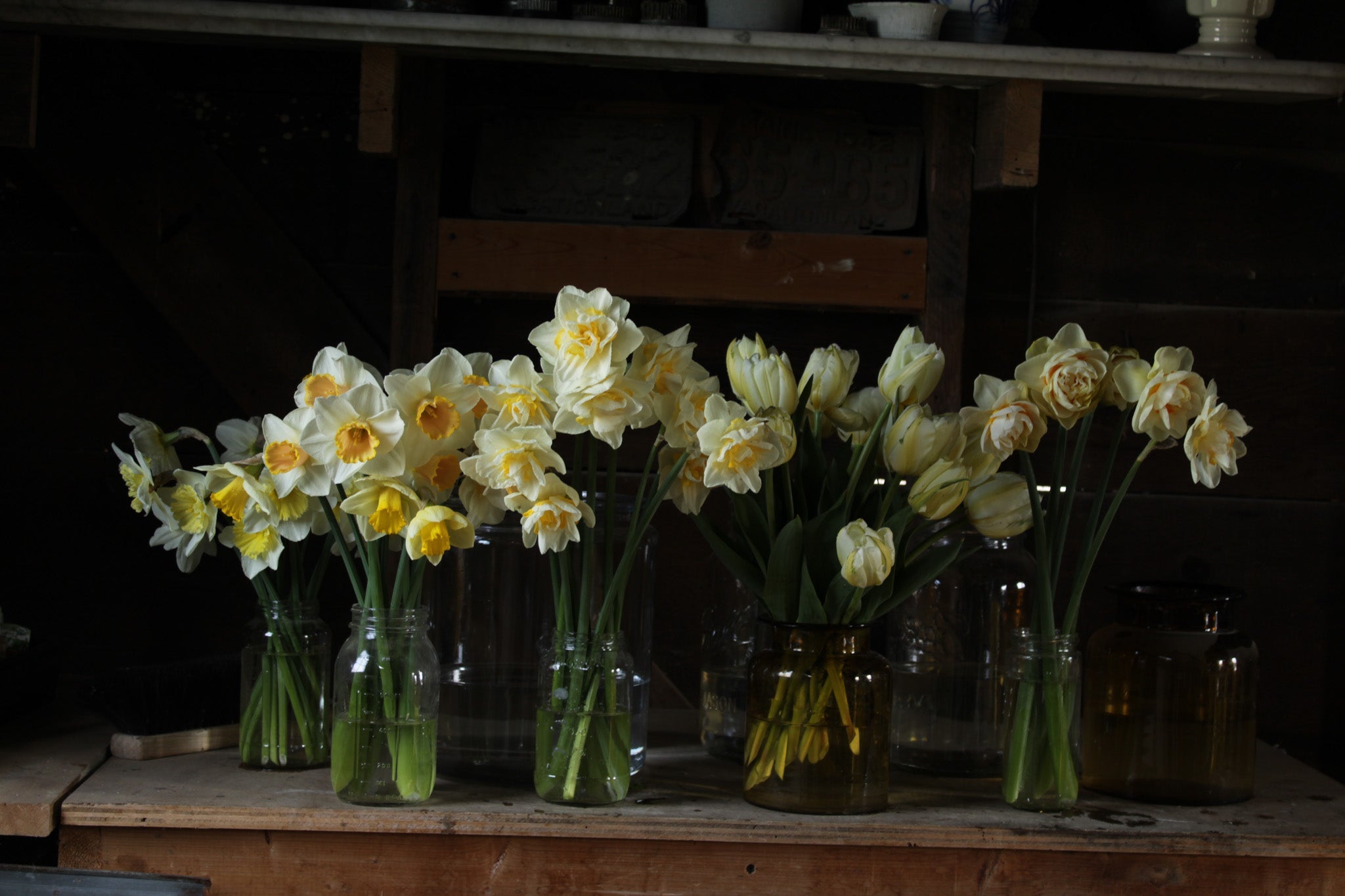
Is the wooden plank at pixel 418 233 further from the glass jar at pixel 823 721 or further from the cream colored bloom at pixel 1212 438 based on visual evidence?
the cream colored bloom at pixel 1212 438

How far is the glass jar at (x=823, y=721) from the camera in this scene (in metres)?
1.09

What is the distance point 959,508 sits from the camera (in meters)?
1.18

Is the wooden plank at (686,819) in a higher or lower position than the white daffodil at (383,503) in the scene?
lower

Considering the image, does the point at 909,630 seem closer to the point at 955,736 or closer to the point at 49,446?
the point at 955,736

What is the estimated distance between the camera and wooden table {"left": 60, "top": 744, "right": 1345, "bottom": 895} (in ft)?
3.49

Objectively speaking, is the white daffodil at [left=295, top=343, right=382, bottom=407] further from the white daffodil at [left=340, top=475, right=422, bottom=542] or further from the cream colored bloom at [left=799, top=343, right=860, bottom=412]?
the cream colored bloom at [left=799, top=343, right=860, bottom=412]

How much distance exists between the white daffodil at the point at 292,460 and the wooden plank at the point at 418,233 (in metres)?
0.46

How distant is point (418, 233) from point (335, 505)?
1.56 ft


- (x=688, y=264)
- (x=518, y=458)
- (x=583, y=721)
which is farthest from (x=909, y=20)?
(x=583, y=721)

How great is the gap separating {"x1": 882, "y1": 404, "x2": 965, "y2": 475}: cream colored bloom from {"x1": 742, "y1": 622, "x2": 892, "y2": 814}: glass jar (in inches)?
5.9

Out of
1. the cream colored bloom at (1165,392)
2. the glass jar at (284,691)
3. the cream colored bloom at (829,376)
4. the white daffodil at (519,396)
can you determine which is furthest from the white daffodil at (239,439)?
the cream colored bloom at (1165,392)

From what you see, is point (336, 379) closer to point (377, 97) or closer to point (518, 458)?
point (518, 458)

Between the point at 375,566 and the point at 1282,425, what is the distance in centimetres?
116

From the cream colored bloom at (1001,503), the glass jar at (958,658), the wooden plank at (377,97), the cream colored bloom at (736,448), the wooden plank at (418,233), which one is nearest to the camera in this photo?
the cream colored bloom at (736,448)
